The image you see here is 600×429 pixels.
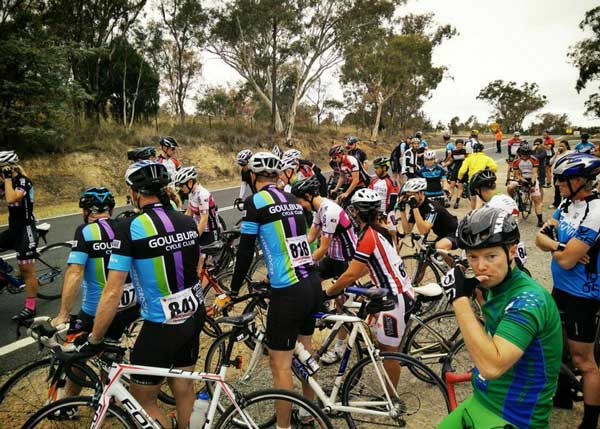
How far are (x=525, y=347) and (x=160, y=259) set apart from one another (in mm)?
2136

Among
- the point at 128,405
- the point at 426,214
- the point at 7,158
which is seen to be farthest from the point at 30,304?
the point at 426,214

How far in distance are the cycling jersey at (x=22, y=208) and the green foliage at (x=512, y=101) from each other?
67385mm

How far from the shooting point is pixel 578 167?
10.6 feet

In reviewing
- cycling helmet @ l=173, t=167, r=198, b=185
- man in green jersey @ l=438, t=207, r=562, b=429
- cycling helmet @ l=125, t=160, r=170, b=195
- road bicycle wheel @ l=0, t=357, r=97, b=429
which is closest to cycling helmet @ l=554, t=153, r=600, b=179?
man in green jersey @ l=438, t=207, r=562, b=429

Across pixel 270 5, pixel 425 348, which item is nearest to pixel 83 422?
pixel 425 348

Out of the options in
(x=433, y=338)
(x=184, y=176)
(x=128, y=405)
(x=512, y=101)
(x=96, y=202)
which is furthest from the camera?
(x=512, y=101)

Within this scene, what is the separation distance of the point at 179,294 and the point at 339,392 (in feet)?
5.30

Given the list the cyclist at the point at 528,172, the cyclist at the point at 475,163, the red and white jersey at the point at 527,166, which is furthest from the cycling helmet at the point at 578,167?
the red and white jersey at the point at 527,166

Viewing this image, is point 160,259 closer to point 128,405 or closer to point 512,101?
point 128,405

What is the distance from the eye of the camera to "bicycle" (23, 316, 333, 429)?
→ 2564mm

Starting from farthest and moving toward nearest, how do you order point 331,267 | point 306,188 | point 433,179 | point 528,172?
point 528,172, point 433,179, point 331,267, point 306,188

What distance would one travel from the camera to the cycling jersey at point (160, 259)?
8.46ft

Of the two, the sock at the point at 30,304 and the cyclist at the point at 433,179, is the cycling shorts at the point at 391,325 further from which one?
the cyclist at the point at 433,179

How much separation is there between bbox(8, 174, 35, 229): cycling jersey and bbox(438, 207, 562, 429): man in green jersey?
5878 mm
